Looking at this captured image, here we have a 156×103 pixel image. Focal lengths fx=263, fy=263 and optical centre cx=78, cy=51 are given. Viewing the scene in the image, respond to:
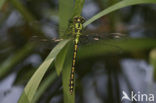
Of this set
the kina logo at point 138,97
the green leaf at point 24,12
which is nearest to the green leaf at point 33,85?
the kina logo at point 138,97

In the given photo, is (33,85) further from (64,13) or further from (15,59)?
(15,59)

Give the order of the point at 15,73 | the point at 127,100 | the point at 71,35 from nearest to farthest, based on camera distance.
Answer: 1. the point at 71,35
2. the point at 127,100
3. the point at 15,73

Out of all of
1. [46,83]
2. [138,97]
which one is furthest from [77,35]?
[138,97]

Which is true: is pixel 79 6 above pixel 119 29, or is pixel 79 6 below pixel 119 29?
above

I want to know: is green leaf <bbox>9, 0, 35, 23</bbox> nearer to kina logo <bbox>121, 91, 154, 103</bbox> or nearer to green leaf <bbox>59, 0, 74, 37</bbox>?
green leaf <bbox>59, 0, 74, 37</bbox>

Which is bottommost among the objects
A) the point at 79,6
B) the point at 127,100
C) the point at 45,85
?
the point at 127,100

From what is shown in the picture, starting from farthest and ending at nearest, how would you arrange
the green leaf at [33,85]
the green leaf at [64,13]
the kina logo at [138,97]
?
the kina logo at [138,97] → the green leaf at [64,13] → the green leaf at [33,85]

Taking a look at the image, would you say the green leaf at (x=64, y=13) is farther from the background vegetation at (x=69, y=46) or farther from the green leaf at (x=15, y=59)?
the green leaf at (x=15, y=59)

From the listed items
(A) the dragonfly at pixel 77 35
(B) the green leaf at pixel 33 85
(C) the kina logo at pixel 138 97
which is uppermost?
(A) the dragonfly at pixel 77 35

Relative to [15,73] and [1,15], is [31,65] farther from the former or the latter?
[1,15]

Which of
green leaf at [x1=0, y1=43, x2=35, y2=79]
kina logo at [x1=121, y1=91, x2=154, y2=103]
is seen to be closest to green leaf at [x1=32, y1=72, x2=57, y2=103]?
green leaf at [x1=0, y1=43, x2=35, y2=79]

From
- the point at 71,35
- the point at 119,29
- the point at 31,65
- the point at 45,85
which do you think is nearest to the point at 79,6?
the point at 71,35
